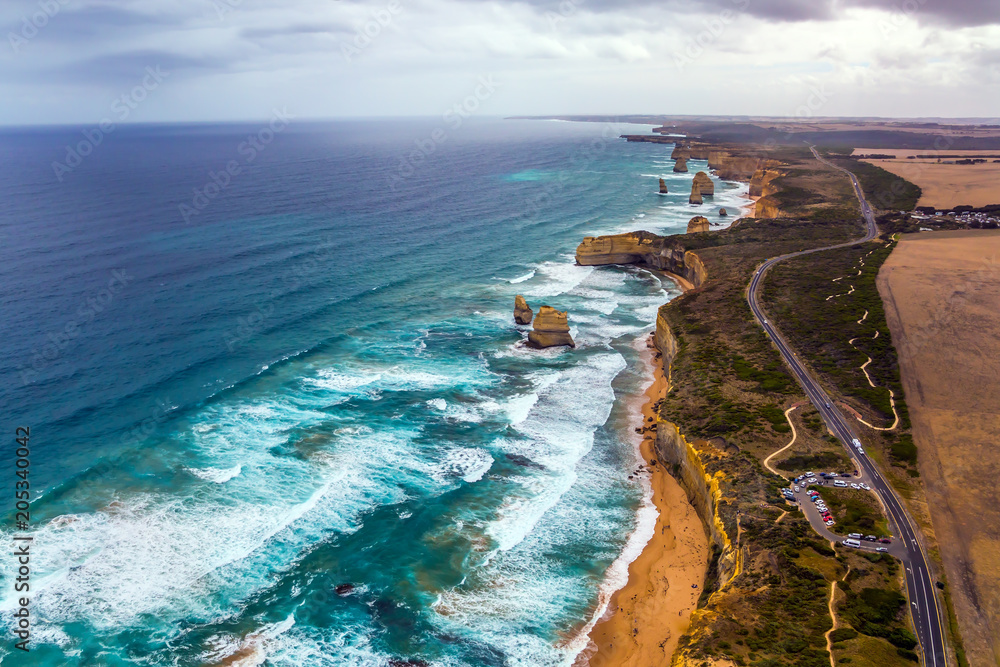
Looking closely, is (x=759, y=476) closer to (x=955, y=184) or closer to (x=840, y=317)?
(x=840, y=317)

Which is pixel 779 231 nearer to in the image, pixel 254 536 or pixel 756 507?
pixel 756 507

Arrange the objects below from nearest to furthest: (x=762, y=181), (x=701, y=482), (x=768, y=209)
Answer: (x=701, y=482), (x=768, y=209), (x=762, y=181)

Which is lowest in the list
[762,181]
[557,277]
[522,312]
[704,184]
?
[522,312]

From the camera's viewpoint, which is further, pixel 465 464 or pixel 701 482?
pixel 465 464

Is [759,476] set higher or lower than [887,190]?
lower

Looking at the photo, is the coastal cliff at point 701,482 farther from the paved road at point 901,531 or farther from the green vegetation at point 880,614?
the green vegetation at point 880,614

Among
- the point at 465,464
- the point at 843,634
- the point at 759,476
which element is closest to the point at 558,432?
the point at 465,464

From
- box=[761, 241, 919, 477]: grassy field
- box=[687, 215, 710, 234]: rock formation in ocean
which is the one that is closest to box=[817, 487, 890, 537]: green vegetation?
box=[761, 241, 919, 477]: grassy field
